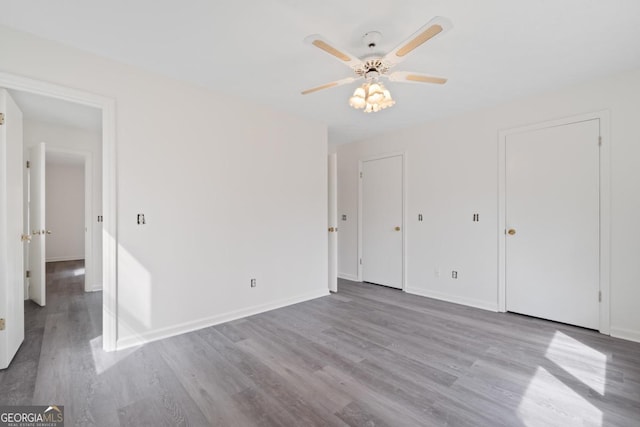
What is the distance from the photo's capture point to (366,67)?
7.30ft

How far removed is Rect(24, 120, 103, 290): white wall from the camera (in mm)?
3910

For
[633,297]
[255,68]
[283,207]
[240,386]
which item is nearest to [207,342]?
[240,386]

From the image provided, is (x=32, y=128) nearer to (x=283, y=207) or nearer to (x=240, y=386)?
(x=283, y=207)

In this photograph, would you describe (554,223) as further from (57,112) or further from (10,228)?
(57,112)

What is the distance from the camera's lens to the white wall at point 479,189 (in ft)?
9.00

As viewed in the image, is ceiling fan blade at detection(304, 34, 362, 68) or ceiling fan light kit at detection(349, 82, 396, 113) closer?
ceiling fan blade at detection(304, 34, 362, 68)

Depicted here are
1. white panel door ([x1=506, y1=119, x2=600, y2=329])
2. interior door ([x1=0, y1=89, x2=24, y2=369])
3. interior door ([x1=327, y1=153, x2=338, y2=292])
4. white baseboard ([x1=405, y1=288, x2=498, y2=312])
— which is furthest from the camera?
interior door ([x1=327, y1=153, x2=338, y2=292])

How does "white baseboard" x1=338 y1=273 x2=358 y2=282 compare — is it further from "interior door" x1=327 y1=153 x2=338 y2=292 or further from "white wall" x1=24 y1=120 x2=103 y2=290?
"white wall" x1=24 y1=120 x2=103 y2=290

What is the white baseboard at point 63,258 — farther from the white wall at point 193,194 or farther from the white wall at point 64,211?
the white wall at point 193,194

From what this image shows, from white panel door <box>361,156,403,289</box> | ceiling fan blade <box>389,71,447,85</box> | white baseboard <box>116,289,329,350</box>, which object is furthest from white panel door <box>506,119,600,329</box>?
white baseboard <box>116,289,329,350</box>

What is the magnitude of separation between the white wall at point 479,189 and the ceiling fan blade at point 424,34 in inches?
93.9

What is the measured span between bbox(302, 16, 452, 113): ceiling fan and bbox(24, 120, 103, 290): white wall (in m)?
3.94

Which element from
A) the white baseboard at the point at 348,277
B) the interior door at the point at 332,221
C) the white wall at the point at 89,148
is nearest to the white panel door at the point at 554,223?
the interior door at the point at 332,221

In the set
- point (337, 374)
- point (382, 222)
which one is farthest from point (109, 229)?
point (382, 222)
